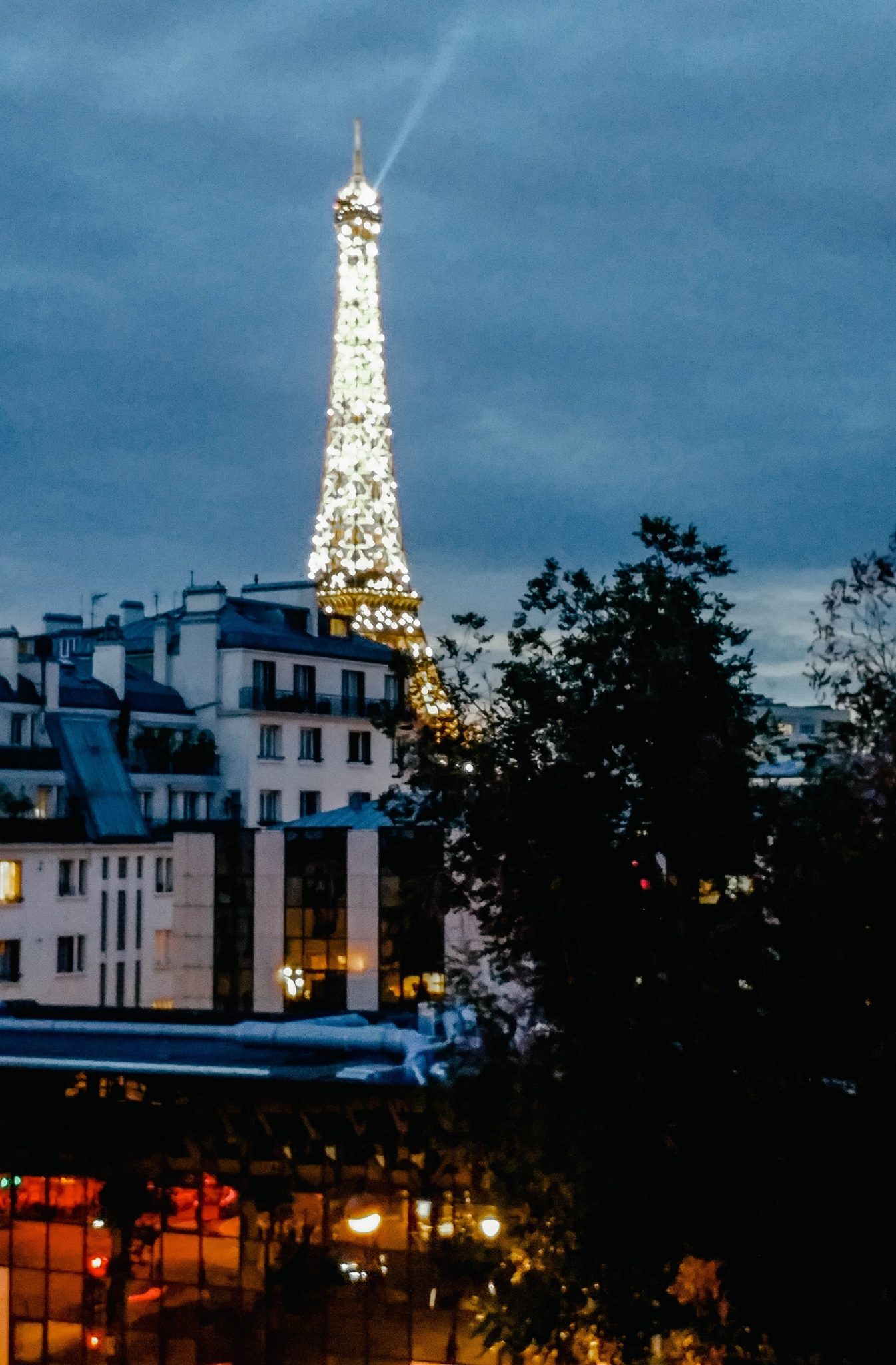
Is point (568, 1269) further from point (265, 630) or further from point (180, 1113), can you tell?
point (265, 630)

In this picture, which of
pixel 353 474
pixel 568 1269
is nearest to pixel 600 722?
pixel 568 1269

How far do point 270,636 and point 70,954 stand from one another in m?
22.0

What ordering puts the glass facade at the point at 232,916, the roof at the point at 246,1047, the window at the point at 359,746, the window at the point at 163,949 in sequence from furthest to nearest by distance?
1. the window at the point at 359,746
2. the window at the point at 163,949
3. the glass facade at the point at 232,916
4. the roof at the point at 246,1047

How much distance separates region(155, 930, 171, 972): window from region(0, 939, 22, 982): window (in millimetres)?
6813

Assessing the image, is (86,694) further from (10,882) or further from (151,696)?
(10,882)

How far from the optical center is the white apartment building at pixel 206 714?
223 ft

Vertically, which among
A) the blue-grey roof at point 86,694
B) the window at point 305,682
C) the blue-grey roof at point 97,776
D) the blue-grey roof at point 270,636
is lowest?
the blue-grey roof at point 97,776

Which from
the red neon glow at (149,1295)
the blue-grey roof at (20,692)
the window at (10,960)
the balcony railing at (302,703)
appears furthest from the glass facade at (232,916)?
the red neon glow at (149,1295)

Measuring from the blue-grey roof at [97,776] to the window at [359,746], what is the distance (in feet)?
42.9

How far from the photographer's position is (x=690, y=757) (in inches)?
778

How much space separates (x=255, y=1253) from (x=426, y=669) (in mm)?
8447

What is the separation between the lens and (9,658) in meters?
69.2

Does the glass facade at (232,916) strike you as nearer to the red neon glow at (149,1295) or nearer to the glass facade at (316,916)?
the glass facade at (316,916)

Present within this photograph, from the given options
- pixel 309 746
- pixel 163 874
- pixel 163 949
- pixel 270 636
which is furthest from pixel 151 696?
pixel 163 949
